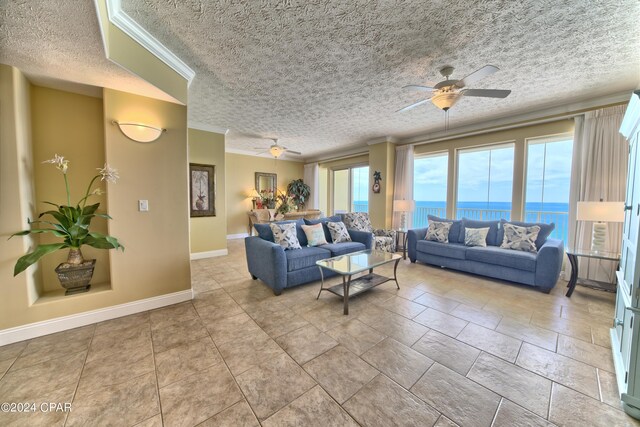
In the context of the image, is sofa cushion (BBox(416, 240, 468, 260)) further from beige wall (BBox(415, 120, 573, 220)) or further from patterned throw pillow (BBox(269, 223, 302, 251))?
patterned throw pillow (BBox(269, 223, 302, 251))

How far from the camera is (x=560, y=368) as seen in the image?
176 centimetres

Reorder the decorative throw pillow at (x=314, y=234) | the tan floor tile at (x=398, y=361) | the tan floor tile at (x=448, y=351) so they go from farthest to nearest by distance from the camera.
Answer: the decorative throw pillow at (x=314, y=234)
the tan floor tile at (x=448, y=351)
the tan floor tile at (x=398, y=361)

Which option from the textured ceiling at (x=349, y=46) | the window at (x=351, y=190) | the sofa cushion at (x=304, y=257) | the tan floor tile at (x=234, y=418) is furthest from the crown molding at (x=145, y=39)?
the window at (x=351, y=190)

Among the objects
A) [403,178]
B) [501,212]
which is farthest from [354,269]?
[501,212]

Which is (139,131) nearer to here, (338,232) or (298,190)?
(338,232)

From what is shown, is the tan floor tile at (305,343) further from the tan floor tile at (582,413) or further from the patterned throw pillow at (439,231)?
the patterned throw pillow at (439,231)

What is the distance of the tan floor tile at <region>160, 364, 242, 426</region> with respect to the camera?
1.37m

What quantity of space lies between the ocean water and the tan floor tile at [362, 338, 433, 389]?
393cm

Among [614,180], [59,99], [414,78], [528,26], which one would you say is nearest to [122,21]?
[59,99]

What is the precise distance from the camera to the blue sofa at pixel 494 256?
3.10 metres

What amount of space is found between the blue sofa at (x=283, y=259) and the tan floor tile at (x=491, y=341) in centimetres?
192

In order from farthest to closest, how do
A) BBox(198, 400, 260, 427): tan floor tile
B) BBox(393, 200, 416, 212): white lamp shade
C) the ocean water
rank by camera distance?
BBox(393, 200, 416, 212): white lamp shade < the ocean water < BBox(198, 400, 260, 427): tan floor tile

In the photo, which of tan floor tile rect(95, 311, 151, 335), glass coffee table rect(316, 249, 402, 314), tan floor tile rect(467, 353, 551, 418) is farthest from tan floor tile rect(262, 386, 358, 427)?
tan floor tile rect(95, 311, 151, 335)

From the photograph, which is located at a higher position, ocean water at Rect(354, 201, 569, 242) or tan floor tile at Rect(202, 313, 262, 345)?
ocean water at Rect(354, 201, 569, 242)
